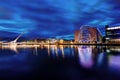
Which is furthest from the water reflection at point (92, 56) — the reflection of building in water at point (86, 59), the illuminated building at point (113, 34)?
the illuminated building at point (113, 34)

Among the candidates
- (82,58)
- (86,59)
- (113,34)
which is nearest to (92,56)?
(82,58)

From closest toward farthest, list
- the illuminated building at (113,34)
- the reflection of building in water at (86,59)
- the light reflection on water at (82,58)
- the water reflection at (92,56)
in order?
1. the light reflection on water at (82,58)
2. the reflection of building in water at (86,59)
3. the water reflection at (92,56)
4. the illuminated building at (113,34)

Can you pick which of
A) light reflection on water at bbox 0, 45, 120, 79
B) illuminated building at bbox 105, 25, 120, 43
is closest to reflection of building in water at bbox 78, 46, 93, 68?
light reflection on water at bbox 0, 45, 120, 79

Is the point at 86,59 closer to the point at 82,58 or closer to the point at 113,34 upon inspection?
the point at 82,58

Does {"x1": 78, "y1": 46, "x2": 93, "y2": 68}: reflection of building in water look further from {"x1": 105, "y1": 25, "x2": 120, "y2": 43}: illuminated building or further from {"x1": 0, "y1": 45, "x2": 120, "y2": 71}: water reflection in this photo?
{"x1": 105, "y1": 25, "x2": 120, "y2": 43}: illuminated building

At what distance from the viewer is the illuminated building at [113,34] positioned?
12886cm

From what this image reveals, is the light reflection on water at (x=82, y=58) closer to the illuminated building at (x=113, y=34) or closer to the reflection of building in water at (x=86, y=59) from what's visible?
the reflection of building in water at (x=86, y=59)

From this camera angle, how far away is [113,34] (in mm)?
133000

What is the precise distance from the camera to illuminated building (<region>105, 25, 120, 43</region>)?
12886cm

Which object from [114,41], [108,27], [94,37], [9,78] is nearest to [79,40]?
[94,37]

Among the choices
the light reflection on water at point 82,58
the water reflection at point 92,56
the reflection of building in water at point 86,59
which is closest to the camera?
the light reflection on water at point 82,58

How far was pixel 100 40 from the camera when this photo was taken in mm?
163750

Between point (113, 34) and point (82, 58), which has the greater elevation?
point (113, 34)

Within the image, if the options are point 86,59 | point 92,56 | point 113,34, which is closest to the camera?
point 86,59
